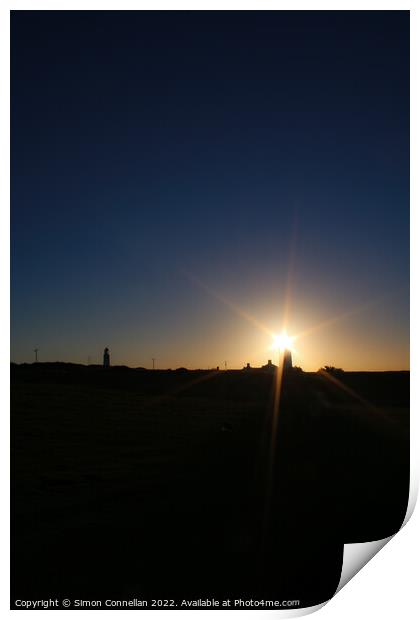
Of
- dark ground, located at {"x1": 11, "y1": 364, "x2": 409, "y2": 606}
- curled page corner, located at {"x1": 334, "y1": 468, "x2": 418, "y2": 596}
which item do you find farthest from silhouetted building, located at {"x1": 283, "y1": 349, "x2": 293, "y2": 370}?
curled page corner, located at {"x1": 334, "y1": 468, "x2": 418, "y2": 596}

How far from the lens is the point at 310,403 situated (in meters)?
9.79

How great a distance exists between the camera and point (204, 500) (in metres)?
5.42

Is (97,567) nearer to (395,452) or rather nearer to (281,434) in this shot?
(395,452)

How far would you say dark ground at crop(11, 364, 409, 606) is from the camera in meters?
4.14

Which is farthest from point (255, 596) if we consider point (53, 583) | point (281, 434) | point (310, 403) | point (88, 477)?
point (310, 403)

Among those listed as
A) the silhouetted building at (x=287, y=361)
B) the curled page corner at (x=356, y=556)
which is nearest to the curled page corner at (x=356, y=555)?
the curled page corner at (x=356, y=556)

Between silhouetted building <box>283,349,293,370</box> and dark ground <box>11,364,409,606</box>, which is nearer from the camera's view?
dark ground <box>11,364,409,606</box>

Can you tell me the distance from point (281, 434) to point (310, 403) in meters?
1.68

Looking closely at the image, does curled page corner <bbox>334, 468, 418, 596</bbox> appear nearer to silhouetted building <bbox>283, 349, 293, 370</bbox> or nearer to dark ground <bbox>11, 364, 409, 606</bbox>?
dark ground <bbox>11, 364, 409, 606</bbox>

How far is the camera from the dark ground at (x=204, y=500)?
414 cm

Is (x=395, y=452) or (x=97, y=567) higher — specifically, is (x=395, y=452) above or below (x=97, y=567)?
above

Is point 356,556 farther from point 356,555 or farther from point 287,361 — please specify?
point 287,361

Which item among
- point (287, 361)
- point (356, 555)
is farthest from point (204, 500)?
point (287, 361)

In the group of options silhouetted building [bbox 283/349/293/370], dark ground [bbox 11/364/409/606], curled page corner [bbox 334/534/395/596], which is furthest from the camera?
silhouetted building [bbox 283/349/293/370]
